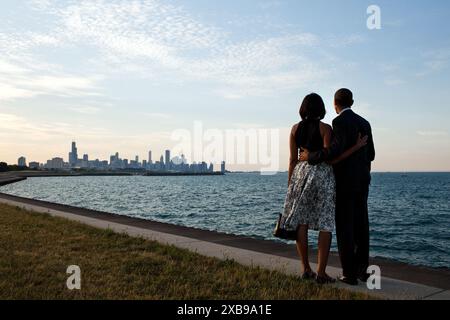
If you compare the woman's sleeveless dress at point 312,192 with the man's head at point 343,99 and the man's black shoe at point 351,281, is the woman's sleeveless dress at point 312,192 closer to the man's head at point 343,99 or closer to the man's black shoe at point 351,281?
the man's head at point 343,99

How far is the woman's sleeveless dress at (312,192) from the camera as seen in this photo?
4.83m

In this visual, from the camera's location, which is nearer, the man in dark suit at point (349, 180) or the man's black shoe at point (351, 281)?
the man in dark suit at point (349, 180)

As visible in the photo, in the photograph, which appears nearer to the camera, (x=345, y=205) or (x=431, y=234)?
(x=345, y=205)

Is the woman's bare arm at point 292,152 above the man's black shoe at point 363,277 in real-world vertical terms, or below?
above

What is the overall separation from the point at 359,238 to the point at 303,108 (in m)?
1.70

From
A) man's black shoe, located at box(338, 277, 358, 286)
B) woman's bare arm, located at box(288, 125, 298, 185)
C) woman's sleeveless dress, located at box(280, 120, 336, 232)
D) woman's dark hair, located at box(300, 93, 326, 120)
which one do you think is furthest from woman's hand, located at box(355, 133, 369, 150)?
man's black shoe, located at box(338, 277, 358, 286)

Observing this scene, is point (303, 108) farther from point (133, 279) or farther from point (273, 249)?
point (273, 249)

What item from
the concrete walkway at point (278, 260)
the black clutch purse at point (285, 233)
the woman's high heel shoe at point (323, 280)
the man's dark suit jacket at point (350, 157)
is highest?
the man's dark suit jacket at point (350, 157)

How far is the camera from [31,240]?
8219 millimetres

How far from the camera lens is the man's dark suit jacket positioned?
476cm

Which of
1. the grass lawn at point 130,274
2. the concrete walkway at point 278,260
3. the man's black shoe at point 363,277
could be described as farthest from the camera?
the man's black shoe at point 363,277

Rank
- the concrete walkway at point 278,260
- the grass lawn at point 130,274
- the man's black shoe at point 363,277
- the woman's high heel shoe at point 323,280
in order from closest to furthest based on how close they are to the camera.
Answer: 1. the grass lawn at point 130,274
2. the concrete walkway at point 278,260
3. the woman's high heel shoe at point 323,280
4. the man's black shoe at point 363,277

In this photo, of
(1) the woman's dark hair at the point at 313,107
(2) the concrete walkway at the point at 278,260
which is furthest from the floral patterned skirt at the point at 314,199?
(2) the concrete walkway at the point at 278,260
